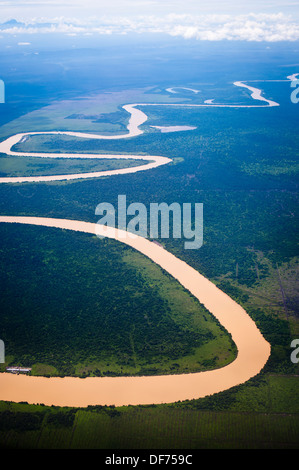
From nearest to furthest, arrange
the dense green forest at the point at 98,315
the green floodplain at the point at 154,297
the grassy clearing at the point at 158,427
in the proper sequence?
1. the grassy clearing at the point at 158,427
2. the green floodplain at the point at 154,297
3. the dense green forest at the point at 98,315

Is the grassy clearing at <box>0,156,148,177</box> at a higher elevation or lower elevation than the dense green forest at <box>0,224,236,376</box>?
higher

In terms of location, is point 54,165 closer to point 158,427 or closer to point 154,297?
point 154,297

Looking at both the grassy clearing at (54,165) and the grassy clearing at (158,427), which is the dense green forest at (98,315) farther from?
the grassy clearing at (54,165)

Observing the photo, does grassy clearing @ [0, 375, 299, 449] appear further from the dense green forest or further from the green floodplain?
the dense green forest

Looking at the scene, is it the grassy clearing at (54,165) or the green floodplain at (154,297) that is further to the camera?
the grassy clearing at (54,165)

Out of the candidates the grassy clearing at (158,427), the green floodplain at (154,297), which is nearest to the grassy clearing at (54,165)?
the green floodplain at (154,297)

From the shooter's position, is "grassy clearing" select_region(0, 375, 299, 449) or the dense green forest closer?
"grassy clearing" select_region(0, 375, 299, 449)

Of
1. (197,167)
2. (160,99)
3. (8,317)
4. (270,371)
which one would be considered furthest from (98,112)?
(270,371)

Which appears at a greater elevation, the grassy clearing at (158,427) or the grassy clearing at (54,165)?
the grassy clearing at (54,165)

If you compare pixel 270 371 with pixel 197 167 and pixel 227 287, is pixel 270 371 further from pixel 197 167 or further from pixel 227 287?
pixel 197 167

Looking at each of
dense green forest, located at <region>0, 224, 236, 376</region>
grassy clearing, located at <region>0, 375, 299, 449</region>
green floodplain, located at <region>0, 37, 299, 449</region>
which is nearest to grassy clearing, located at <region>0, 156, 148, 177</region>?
green floodplain, located at <region>0, 37, 299, 449</region>
